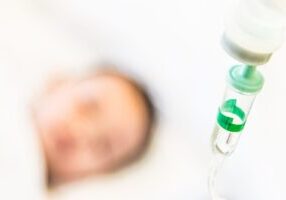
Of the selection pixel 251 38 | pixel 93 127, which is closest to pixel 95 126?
pixel 93 127

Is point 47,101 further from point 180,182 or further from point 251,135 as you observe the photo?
point 251,135

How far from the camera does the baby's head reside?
961mm

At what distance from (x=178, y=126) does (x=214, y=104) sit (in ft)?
0.42

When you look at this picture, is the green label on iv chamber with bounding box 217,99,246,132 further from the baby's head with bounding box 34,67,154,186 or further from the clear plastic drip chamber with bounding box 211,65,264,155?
the baby's head with bounding box 34,67,154,186

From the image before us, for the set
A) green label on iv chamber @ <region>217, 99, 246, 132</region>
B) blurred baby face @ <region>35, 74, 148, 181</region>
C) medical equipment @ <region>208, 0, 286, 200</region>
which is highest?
medical equipment @ <region>208, 0, 286, 200</region>

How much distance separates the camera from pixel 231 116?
66 cm

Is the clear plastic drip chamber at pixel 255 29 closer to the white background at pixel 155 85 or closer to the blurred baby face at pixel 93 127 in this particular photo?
the white background at pixel 155 85

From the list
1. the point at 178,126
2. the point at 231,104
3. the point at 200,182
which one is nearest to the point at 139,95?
the point at 178,126

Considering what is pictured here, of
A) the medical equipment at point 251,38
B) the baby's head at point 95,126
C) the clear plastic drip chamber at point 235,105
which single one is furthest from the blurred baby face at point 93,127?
the medical equipment at point 251,38

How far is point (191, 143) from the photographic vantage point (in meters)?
0.97

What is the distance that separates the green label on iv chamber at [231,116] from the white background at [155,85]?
115mm

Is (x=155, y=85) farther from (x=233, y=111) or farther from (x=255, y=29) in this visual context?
(x=255, y=29)

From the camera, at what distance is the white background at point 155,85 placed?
0.81 metres

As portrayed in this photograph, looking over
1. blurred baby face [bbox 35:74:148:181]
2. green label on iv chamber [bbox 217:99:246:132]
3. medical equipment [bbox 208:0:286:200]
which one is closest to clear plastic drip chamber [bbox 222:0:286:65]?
medical equipment [bbox 208:0:286:200]
